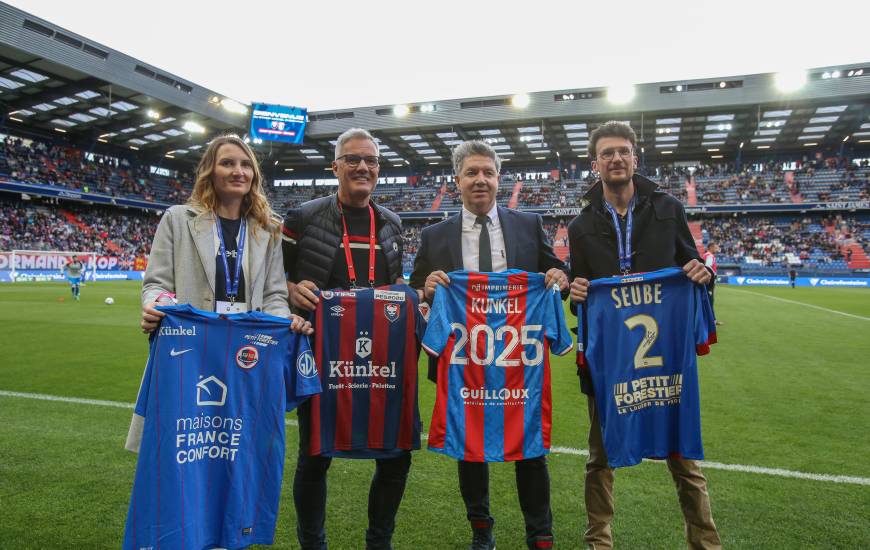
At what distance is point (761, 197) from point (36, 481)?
48.7 meters

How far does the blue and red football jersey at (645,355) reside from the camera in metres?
2.81

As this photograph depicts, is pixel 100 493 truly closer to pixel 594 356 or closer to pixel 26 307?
pixel 594 356

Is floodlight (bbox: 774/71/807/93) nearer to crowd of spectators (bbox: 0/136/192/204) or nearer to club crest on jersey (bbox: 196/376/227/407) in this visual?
club crest on jersey (bbox: 196/376/227/407)

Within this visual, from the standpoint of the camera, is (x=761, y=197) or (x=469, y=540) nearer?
(x=469, y=540)

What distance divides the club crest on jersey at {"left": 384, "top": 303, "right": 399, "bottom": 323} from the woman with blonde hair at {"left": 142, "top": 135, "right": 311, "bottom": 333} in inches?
17.2

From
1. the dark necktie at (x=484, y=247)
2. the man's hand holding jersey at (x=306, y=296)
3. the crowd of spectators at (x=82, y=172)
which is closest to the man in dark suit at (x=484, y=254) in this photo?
the dark necktie at (x=484, y=247)

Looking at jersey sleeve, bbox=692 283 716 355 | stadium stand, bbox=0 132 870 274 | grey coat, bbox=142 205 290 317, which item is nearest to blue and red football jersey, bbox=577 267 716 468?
jersey sleeve, bbox=692 283 716 355

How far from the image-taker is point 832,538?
2.98 m

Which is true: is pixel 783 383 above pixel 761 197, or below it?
below

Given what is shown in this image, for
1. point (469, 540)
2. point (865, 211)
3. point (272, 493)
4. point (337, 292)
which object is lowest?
point (469, 540)

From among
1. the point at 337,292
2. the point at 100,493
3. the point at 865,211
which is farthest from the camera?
the point at 865,211

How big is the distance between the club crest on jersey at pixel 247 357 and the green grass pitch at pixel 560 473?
1135mm

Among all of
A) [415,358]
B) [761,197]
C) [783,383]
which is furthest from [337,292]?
[761,197]

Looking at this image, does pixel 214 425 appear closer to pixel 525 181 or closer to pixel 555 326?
pixel 555 326
